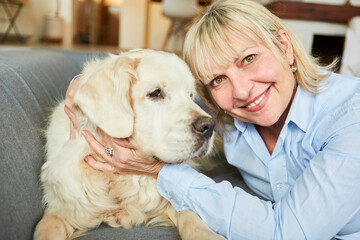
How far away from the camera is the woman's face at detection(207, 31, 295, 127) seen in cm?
128

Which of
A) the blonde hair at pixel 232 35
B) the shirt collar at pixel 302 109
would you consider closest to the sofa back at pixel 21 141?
the blonde hair at pixel 232 35

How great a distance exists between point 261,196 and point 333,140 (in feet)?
1.94

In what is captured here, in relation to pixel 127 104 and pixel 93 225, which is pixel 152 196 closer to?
pixel 93 225

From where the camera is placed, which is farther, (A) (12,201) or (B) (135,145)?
(B) (135,145)

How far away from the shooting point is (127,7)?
8922 millimetres

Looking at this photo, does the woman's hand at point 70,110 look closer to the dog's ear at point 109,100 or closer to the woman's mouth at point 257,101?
the dog's ear at point 109,100

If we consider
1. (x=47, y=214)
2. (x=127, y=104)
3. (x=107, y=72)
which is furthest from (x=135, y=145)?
(x=47, y=214)

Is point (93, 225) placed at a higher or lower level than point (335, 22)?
lower

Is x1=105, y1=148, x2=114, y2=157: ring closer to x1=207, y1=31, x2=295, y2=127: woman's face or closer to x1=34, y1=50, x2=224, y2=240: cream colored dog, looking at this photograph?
x1=34, y1=50, x2=224, y2=240: cream colored dog

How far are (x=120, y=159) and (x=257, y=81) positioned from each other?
0.58 metres

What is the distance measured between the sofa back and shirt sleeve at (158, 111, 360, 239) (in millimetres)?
500

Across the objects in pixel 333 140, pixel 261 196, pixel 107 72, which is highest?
pixel 107 72

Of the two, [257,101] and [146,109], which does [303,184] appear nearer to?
[257,101]

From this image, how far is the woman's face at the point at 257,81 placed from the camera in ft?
4.21
